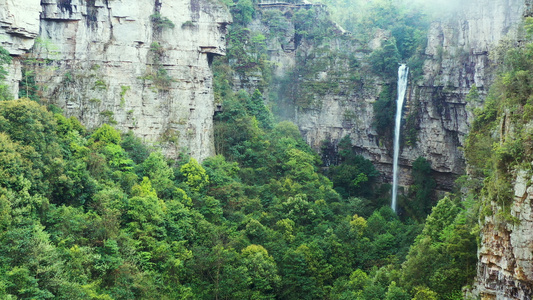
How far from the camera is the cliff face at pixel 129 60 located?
35781mm

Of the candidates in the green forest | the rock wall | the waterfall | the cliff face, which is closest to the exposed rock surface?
the green forest

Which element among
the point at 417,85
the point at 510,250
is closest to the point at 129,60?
the point at 417,85

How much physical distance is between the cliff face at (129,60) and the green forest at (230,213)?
1.37 m

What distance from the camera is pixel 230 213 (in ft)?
119

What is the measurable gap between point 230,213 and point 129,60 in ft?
33.5

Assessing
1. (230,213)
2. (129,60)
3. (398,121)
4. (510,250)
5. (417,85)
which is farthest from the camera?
(398,121)

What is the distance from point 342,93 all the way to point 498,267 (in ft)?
99.7

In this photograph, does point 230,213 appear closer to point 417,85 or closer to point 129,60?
point 129,60

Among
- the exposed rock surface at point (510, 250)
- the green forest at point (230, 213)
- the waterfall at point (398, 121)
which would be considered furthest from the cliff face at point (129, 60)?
the exposed rock surface at point (510, 250)

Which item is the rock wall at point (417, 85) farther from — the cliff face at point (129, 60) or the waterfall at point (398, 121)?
the cliff face at point (129, 60)

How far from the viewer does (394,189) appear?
46781 millimetres

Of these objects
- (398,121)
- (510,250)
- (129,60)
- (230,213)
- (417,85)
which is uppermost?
(129,60)

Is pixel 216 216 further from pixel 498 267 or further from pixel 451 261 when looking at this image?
pixel 498 267

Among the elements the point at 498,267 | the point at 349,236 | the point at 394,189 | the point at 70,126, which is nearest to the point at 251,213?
the point at 349,236
